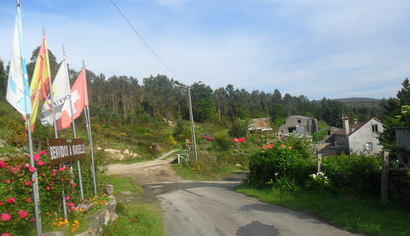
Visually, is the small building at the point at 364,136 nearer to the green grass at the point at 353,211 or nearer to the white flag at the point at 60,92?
the green grass at the point at 353,211

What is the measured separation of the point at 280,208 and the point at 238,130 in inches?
1328

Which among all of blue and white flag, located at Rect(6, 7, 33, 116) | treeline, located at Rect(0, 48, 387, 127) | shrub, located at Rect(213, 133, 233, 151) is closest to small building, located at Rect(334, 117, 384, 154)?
shrub, located at Rect(213, 133, 233, 151)

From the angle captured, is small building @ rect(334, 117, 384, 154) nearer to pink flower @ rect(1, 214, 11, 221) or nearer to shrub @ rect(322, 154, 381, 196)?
shrub @ rect(322, 154, 381, 196)

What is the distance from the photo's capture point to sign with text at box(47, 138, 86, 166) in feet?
17.1

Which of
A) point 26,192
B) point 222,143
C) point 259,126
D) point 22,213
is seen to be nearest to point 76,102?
point 26,192

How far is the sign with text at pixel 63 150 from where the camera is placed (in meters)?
5.22

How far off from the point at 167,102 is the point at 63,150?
58977 mm

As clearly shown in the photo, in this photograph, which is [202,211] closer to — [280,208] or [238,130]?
[280,208]

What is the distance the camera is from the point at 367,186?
7695 mm

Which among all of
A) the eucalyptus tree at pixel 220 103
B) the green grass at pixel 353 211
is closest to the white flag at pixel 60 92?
the green grass at pixel 353 211

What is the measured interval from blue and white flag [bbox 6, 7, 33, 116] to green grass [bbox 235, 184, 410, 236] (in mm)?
6945

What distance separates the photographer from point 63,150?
5.85 metres

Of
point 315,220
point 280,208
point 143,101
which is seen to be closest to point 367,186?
point 315,220

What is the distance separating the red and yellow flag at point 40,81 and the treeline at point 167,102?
2665cm
